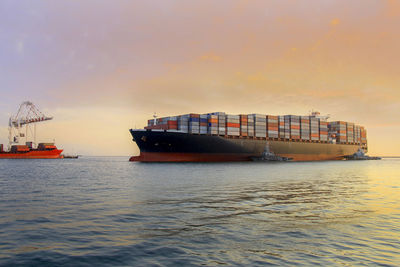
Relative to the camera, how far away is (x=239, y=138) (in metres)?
76.1

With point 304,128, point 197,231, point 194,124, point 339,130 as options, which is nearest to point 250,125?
point 194,124

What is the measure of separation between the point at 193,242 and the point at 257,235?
100.0 inches

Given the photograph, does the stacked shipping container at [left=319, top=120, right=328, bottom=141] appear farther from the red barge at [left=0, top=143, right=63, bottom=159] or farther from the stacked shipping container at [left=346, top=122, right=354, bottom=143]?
the red barge at [left=0, top=143, right=63, bottom=159]

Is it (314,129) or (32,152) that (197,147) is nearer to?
(314,129)

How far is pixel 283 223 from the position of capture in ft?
43.3

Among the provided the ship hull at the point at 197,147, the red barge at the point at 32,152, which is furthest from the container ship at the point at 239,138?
the red barge at the point at 32,152

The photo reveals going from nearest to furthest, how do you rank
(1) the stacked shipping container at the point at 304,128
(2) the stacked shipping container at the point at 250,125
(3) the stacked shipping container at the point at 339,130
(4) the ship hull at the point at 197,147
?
(4) the ship hull at the point at 197,147
(2) the stacked shipping container at the point at 250,125
(1) the stacked shipping container at the point at 304,128
(3) the stacked shipping container at the point at 339,130

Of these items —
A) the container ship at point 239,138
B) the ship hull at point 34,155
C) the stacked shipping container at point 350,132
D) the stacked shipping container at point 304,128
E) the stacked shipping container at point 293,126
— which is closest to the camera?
the container ship at point 239,138

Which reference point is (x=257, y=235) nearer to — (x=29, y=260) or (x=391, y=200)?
(x=29, y=260)

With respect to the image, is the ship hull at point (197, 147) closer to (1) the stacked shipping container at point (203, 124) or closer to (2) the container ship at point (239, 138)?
(2) the container ship at point (239, 138)

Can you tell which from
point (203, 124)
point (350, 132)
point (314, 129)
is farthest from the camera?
point (350, 132)

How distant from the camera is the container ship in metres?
65.8

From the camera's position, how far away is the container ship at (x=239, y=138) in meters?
65.8

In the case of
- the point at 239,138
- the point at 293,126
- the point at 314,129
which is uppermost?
the point at 293,126
